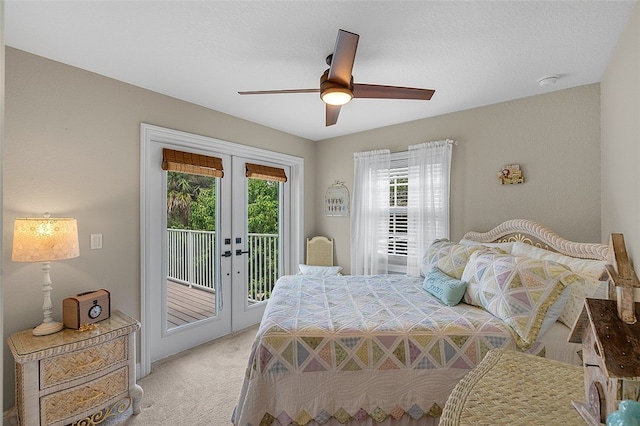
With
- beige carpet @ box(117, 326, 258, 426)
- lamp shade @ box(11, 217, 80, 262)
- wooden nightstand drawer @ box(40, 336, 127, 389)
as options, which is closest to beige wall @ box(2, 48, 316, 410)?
lamp shade @ box(11, 217, 80, 262)

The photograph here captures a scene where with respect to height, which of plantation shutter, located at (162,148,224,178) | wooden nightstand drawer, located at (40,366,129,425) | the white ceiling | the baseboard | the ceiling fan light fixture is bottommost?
the baseboard

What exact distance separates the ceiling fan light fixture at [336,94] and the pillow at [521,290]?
62.1 inches

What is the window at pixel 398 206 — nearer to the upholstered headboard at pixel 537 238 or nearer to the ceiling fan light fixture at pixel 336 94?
the upholstered headboard at pixel 537 238

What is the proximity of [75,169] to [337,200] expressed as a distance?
2990mm

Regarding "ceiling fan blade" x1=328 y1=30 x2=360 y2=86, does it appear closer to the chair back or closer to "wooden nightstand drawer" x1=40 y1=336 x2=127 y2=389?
"wooden nightstand drawer" x1=40 y1=336 x2=127 y2=389

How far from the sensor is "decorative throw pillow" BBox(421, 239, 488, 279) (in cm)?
250

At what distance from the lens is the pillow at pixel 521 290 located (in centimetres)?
179

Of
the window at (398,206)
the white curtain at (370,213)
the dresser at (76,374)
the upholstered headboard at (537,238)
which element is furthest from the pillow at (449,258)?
the dresser at (76,374)

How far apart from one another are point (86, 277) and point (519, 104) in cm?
419

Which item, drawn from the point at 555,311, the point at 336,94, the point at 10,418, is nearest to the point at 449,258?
the point at 555,311

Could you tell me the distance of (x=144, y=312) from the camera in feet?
8.93

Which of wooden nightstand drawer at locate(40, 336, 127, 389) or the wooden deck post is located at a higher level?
the wooden deck post

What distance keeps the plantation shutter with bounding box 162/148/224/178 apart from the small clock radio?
4.19 ft

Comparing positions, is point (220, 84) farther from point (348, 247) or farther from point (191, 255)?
point (348, 247)
